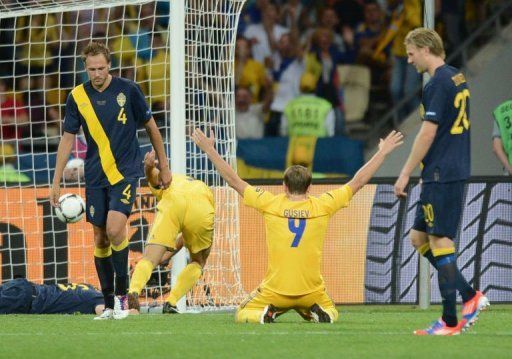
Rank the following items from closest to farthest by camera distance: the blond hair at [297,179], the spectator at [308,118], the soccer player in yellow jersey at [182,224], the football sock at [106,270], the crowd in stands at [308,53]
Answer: the blond hair at [297,179]
the football sock at [106,270]
the soccer player in yellow jersey at [182,224]
the spectator at [308,118]
the crowd in stands at [308,53]

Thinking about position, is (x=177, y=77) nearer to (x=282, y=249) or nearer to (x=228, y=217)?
(x=228, y=217)

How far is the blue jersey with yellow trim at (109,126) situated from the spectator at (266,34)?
867cm

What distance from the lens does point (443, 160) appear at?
8.48m

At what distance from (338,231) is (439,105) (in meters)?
5.23

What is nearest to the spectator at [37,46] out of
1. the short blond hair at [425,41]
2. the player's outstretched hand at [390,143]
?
the player's outstretched hand at [390,143]

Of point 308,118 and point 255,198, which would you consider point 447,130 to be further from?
point 308,118

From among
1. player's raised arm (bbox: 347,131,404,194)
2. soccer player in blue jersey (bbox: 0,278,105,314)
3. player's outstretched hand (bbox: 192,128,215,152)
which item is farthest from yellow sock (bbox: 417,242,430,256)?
soccer player in blue jersey (bbox: 0,278,105,314)

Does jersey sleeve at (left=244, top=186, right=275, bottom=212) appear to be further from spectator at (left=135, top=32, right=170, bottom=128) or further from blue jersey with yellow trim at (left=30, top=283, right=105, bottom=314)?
spectator at (left=135, top=32, right=170, bottom=128)

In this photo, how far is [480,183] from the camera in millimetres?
13320

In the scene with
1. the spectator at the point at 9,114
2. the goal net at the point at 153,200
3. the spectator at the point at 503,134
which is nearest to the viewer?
the goal net at the point at 153,200

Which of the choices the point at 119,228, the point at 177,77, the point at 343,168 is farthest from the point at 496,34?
the point at 119,228

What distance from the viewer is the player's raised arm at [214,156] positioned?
9422 millimetres

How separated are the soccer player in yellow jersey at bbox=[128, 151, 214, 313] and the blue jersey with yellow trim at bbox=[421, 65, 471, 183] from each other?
11.0 feet

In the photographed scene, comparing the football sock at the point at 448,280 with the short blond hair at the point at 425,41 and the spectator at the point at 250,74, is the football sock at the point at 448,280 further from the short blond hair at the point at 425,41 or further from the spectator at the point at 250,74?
the spectator at the point at 250,74
